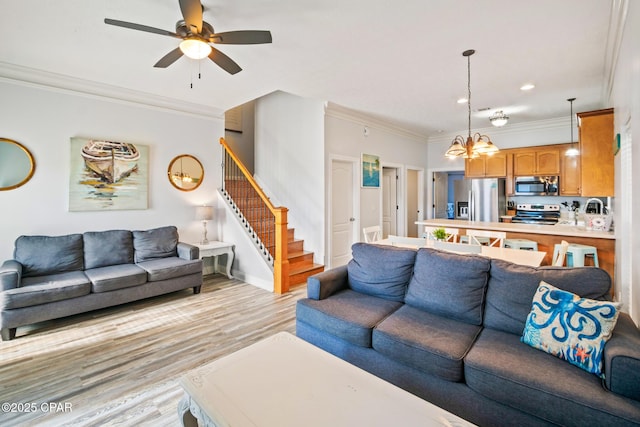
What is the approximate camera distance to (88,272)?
353 centimetres

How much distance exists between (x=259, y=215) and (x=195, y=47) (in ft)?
11.2

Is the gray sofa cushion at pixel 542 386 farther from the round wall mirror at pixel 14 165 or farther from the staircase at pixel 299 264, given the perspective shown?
the round wall mirror at pixel 14 165

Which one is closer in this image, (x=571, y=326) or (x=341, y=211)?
(x=571, y=326)

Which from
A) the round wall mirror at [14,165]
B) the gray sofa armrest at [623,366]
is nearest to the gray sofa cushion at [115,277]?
the round wall mirror at [14,165]

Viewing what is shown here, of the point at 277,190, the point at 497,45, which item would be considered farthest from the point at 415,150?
the point at 497,45

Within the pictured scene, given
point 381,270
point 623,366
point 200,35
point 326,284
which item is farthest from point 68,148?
point 623,366

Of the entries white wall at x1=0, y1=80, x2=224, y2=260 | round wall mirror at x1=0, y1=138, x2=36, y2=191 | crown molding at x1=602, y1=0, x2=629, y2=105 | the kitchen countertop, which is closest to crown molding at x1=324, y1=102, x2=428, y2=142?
white wall at x1=0, y1=80, x2=224, y2=260

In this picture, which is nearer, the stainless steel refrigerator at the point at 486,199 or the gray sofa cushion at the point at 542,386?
the gray sofa cushion at the point at 542,386

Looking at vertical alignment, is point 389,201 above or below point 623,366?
above

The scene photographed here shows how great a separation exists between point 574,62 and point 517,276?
3.04 m

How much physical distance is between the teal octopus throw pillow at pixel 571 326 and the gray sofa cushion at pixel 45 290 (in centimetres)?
407

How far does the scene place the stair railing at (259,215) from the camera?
4.30m

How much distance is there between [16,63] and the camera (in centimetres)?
333

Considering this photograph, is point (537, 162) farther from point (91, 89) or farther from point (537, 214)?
point (91, 89)
